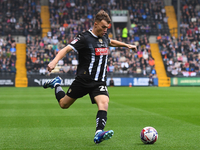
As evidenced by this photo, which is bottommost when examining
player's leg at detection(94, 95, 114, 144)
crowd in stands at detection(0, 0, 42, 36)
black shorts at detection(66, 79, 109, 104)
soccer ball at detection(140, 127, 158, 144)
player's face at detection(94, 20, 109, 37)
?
soccer ball at detection(140, 127, 158, 144)

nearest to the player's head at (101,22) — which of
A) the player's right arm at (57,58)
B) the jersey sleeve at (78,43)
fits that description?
the jersey sleeve at (78,43)

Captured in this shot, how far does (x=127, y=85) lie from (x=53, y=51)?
860 centimetres

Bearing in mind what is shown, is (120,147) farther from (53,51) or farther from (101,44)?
(53,51)

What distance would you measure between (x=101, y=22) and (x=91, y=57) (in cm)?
67

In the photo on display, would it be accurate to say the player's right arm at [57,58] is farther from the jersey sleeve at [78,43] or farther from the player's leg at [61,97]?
the player's leg at [61,97]

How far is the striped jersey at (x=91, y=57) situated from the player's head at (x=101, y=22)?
0.13 m

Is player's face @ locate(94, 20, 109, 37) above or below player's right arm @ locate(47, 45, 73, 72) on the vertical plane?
above

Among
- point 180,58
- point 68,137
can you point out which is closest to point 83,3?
point 180,58

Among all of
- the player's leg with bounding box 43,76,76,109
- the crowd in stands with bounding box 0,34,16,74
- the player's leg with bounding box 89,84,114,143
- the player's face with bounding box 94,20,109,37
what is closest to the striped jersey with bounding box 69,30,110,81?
the player's face with bounding box 94,20,109,37

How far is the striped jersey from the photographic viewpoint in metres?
6.23

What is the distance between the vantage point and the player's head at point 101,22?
6.05m

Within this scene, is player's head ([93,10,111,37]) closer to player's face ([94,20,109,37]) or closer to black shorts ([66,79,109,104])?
player's face ([94,20,109,37])

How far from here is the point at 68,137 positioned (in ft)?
22.5

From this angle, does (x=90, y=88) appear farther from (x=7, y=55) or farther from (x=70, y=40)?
(x=70, y=40)
